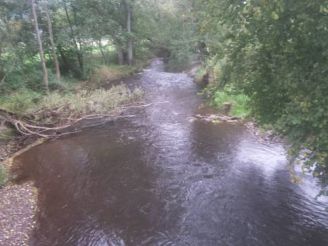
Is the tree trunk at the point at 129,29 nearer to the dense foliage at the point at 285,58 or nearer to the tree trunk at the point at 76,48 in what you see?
the tree trunk at the point at 76,48

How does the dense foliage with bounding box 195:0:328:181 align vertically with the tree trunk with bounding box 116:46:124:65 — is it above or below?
above

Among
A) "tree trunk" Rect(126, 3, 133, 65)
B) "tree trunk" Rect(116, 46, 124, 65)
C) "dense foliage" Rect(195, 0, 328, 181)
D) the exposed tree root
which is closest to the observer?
"dense foliage" Rect(195, 0, 328, 181)

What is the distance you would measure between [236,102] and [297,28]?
1337cm

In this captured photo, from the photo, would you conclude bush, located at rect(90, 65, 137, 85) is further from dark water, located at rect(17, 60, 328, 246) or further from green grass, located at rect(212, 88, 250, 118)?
dark water, located at rect(17, 60, 328, 246)

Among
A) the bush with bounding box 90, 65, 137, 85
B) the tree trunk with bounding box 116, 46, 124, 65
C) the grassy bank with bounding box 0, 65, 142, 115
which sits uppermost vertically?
the grassy bank with bounding box 0, 65, 142, 115

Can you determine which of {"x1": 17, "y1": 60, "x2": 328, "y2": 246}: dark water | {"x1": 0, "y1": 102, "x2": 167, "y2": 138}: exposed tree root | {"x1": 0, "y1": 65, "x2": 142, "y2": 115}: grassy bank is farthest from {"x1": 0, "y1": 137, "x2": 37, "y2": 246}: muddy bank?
{"x1": 0, "y1": 65, "x2": 142, "y2": 115}: grassy bank

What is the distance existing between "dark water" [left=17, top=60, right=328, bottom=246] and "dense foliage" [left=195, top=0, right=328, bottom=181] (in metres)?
2.74

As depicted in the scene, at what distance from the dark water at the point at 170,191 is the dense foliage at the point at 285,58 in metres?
2.74

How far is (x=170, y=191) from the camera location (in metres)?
10.7

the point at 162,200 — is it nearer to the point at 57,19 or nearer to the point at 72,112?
the point at 72,112

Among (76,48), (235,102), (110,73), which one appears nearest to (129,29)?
(110,73)

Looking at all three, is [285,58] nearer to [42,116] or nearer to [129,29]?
[42,116]

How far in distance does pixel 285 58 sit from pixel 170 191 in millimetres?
5848

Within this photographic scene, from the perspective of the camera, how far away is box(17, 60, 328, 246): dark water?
28.3 feet
